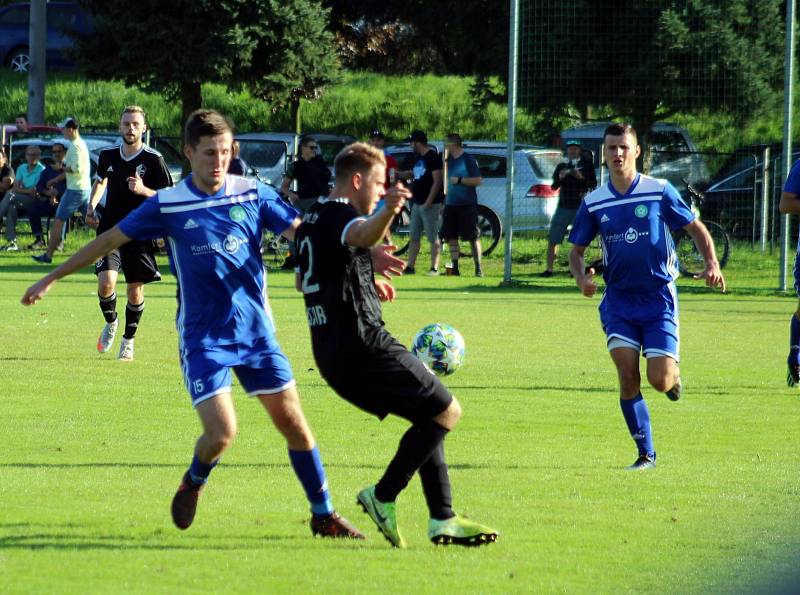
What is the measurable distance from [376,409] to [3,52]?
37.0 m

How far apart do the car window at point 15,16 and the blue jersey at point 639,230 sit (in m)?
34.2

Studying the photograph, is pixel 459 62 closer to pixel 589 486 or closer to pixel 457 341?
pixel 457 341

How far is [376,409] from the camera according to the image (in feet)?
19.5

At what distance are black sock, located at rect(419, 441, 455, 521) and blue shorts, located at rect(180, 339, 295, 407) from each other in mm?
709

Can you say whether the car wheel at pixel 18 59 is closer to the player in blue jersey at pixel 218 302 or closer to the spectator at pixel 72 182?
the spectator at pixel 72 182

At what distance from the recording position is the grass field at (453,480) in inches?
216

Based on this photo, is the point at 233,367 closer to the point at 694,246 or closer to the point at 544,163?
the point at 694,246

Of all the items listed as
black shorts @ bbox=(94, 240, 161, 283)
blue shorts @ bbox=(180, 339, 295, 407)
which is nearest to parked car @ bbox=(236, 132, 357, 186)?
black shorts @ bbox=(94, 240, 161, 283)

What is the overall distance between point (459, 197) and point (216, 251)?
16.0 meters

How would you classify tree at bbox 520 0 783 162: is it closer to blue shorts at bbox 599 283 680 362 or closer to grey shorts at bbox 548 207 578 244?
grey shorts at bbox 548 207 578 244

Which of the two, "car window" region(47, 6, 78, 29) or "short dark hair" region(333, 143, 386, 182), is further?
"car window" region(47, 6, 78, 29)

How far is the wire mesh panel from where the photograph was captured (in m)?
23.0

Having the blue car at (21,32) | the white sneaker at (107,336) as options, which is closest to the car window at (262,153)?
the blue car at (21,32)

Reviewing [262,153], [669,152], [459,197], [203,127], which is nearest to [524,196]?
[669,152]
